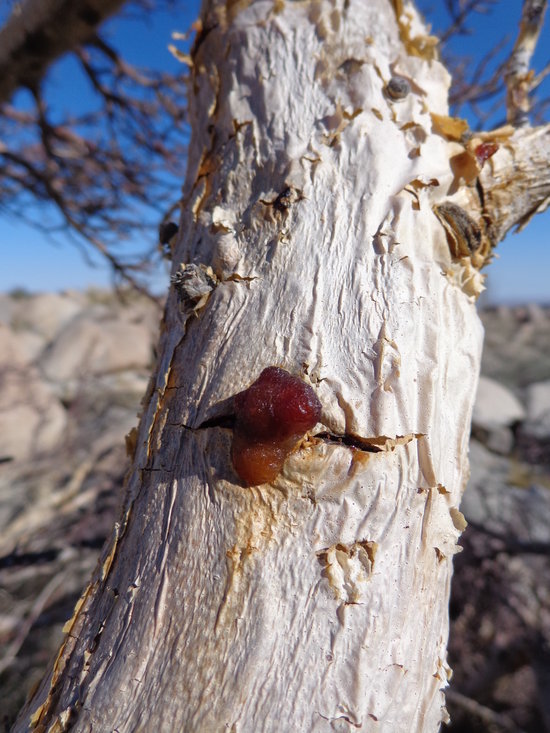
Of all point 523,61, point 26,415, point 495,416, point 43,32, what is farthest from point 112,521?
point 26,415

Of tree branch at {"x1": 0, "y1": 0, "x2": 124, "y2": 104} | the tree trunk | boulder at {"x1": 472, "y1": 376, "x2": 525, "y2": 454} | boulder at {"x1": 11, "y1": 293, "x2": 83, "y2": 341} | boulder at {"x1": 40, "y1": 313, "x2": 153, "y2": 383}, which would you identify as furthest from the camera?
boulder at {"x1": 11, "y1": 293, "x2": 83, "y2": 341}

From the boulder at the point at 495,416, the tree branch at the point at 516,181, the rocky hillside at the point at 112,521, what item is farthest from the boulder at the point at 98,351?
the tree branch at the point at 516,181

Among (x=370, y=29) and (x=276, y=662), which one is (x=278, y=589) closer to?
(x=276, y=662)

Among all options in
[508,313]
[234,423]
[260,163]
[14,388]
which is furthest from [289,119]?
[508,313]

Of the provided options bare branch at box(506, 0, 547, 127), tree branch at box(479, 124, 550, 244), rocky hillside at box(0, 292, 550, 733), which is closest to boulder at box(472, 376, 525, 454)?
rocky hillside at box(0, 292, 550, 733)

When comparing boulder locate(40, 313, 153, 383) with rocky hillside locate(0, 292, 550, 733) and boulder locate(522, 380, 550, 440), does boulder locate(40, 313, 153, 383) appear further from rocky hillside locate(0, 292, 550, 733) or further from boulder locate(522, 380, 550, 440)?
boulder locate(522, 380, 550, 440)

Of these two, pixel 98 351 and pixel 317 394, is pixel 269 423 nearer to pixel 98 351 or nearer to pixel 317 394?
pixel 317 394
